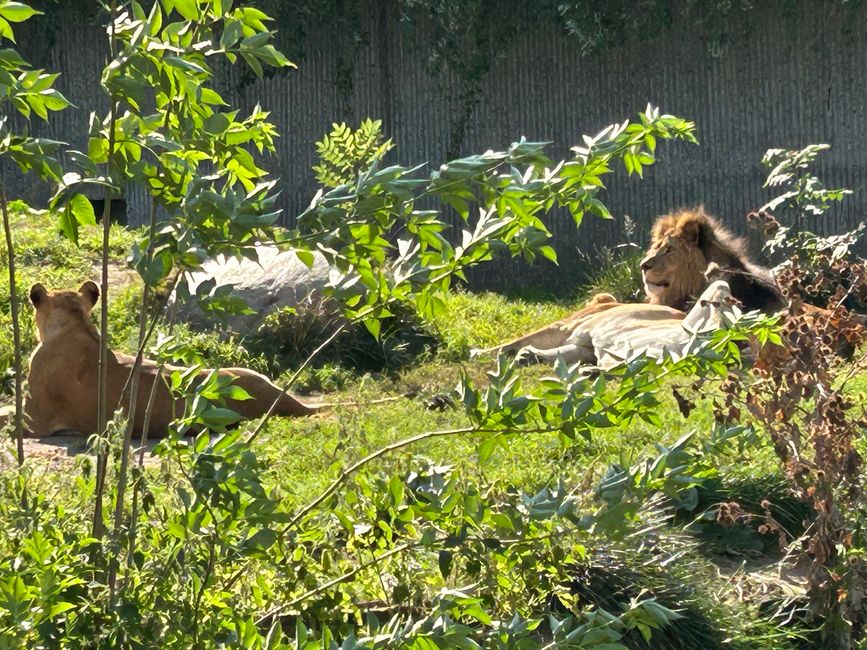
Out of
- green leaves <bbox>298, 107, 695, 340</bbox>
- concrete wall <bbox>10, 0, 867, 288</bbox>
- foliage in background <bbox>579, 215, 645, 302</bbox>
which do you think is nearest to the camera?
green leaves <bbox>298, 107, 695, 340</bbox>

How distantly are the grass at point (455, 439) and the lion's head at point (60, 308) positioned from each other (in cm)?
132

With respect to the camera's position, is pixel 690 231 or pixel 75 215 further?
pixel 690 231

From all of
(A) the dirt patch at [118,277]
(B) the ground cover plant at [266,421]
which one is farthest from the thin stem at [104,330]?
(A) the dirt patch at [118,277]

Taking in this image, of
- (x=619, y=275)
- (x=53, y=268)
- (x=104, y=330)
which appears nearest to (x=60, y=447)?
(x=53, y=268)

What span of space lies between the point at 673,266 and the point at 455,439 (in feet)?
14.2

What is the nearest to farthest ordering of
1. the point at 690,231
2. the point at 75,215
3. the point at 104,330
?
the point at 75,215 → the point at 104,330 → the point at 690,231

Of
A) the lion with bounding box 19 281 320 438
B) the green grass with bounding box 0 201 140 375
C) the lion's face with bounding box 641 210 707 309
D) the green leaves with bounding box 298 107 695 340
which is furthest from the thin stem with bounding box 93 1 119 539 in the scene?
the lion's face with bounding box 641 210 707 309

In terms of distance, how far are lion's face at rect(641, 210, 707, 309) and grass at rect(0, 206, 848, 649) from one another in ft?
3.77

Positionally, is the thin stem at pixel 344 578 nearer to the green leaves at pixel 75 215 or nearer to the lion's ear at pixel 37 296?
the green leaves at pixel 75 215

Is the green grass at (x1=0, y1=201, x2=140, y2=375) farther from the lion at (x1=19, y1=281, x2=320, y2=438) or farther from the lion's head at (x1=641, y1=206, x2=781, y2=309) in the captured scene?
the lion's head at (x1=641, y1=206, x2=781, y2=309)

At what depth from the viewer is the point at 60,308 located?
8000 mm

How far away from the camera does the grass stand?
473cm

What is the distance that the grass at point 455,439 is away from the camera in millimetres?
4727

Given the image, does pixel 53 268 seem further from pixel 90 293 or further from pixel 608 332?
pixel 608 332
